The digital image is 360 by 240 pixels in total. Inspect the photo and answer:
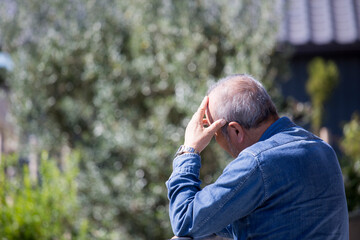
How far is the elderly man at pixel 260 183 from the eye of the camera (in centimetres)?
154

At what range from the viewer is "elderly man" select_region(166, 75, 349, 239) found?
1.54 metres

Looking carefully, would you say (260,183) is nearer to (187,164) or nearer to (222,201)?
(222,201)

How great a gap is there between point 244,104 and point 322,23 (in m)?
6.50

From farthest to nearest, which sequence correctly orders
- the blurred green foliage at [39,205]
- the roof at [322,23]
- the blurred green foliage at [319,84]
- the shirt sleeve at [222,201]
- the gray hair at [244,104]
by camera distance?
the blurred green foliage at [319,84], the roof at [322,23], the blurred green foliage at [39,205], the gray hair at [244,104], the shirt sleeve at [222,201]

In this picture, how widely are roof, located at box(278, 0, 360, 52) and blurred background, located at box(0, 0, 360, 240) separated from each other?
2954 millimetres

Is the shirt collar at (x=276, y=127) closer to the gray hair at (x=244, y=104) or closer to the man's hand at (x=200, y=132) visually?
the gray hair at (x=244, y=104)

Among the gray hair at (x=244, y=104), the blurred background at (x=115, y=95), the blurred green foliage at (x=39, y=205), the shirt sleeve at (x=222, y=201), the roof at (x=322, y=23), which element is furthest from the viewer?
the roof at (x=322, y=23)

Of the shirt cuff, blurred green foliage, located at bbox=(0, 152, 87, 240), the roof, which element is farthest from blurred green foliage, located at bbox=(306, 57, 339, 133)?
the shirt cuff

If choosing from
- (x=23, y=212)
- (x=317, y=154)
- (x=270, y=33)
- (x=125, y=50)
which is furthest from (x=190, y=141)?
(x=125, y=50)

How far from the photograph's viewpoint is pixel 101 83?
4199mm

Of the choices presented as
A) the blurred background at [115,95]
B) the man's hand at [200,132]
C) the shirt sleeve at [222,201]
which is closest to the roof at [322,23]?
the blurred background at [115,95]

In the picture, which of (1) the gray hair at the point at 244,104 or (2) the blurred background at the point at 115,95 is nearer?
(1) the gray hair at the point at 244,104

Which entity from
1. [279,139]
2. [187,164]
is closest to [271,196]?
[279,139]

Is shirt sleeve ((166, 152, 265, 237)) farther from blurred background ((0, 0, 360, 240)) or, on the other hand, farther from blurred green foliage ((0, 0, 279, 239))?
blurred green foliage ((0, 0, 279, 239))
